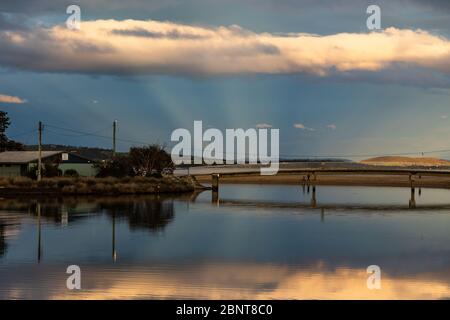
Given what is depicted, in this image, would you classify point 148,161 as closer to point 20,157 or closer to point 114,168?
point 114,168

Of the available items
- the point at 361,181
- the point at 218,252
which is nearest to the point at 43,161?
the point at 218,252

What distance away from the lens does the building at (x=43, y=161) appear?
7562 cm

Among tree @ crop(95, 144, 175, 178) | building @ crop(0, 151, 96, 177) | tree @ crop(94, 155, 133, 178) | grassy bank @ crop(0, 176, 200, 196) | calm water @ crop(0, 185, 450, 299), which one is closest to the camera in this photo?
calm water @ crop(0, 185, 450, 299)

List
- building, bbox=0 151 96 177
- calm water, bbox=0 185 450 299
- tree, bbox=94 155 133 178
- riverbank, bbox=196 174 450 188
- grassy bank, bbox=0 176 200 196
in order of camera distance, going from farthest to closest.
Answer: riverbank, bbox=196 174 450 188
tree, bbox=94 155 133 178
building, bbox=0 151 96 177
grassy bank, bbox=0 176 200 196
calm water, bbox=0 185 450 299

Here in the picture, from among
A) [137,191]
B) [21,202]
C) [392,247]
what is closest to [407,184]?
[137,191]

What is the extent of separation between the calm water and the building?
20.2 metres

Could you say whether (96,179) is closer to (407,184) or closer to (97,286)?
(97,286)

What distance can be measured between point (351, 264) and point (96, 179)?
48548 millimetres

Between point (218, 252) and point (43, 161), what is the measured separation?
5015cm

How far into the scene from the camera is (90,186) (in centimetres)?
6844

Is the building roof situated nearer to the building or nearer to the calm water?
the building

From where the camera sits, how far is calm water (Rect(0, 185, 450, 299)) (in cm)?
2216

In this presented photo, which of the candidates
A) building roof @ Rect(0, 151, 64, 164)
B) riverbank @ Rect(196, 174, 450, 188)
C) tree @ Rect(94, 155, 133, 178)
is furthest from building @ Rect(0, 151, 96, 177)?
Answer: riverbank @ Rect(196, 174, 450, 188)

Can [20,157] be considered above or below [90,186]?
above
